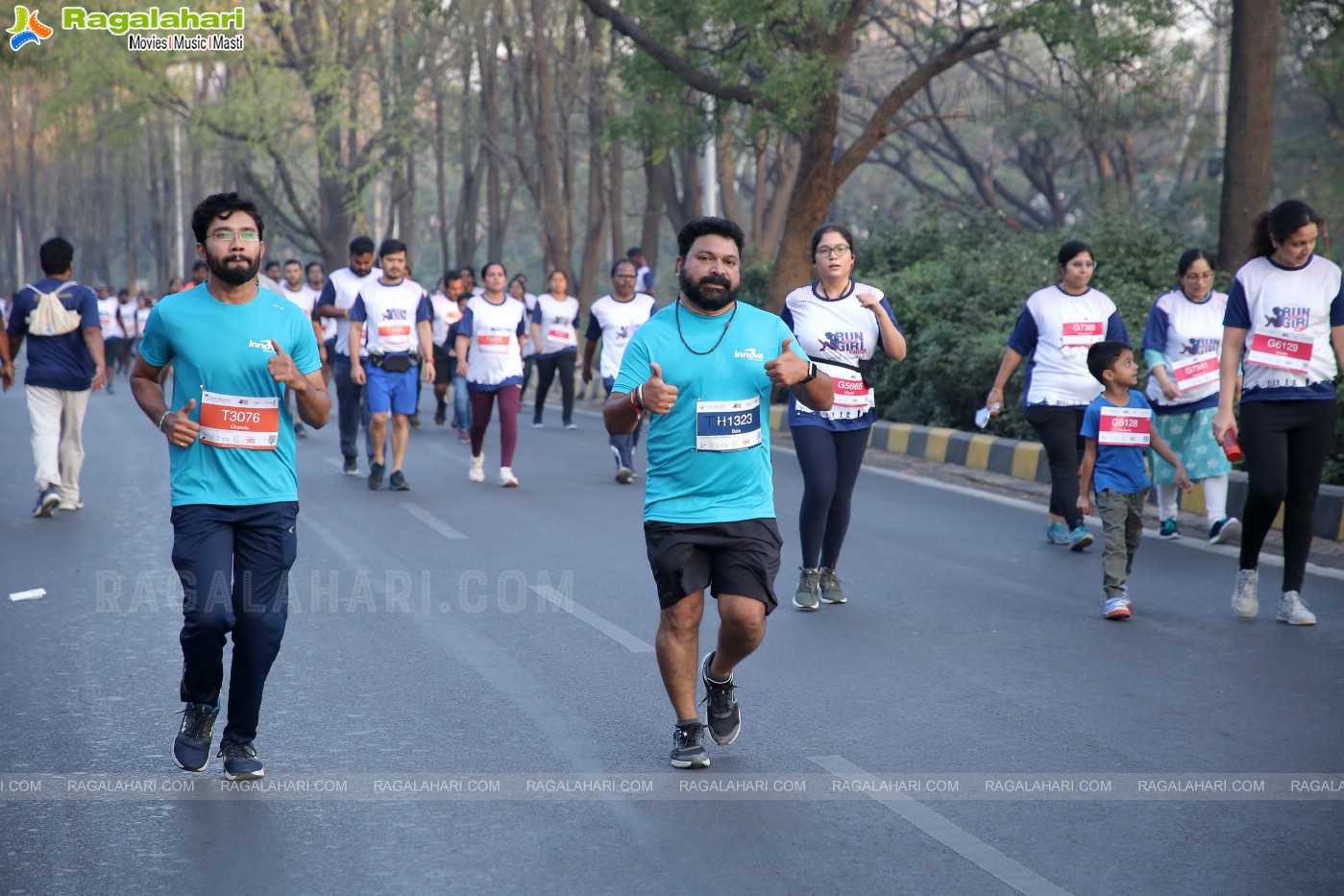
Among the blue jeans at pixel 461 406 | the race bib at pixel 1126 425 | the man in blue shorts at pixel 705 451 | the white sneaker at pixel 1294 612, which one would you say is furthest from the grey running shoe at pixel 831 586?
the blue jeans at pixel 461 406

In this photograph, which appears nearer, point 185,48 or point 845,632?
point 845,632

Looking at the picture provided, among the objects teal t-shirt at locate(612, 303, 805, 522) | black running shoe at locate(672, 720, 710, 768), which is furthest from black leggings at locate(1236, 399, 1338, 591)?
black running shoe at locate(672, 720, 710, 768)

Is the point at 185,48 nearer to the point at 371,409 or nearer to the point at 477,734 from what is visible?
the point at 371,409

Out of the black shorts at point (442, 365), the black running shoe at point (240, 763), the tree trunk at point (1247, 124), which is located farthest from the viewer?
the black shorts at point (442, 365)

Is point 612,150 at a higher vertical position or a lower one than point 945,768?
higher

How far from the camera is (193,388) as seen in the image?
518 centimetres

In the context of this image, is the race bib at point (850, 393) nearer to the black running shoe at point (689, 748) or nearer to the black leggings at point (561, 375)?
the black running shoe at point (689, 748)

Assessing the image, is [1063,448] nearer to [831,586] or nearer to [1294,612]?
[831,586]

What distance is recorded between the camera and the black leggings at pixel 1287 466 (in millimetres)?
7566

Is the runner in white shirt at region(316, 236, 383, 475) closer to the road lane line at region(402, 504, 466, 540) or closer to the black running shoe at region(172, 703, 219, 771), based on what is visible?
the road lane line at region(402, 504, 466, 540)

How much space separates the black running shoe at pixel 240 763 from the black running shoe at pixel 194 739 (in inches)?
2.8

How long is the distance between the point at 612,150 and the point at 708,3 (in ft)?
46.7

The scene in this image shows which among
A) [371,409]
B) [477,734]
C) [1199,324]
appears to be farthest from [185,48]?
[477,734]

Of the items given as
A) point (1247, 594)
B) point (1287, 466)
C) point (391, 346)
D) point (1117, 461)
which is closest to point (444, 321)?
point (391, 346)
